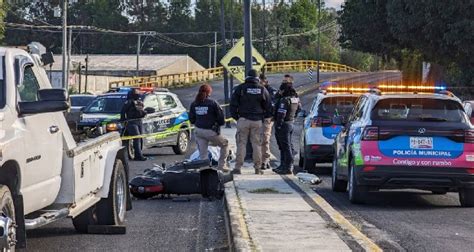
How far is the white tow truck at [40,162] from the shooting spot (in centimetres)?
734

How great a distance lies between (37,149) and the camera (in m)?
7.96

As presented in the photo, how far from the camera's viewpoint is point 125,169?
429 inches

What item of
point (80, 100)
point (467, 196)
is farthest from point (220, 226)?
point (80, 100)

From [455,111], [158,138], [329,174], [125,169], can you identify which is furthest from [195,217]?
[158,138]

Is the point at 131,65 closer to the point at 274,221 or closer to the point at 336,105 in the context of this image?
the point at 336,105

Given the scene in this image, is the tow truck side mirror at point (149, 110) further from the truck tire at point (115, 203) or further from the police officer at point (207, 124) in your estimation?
the truck tire at point (115, 203)

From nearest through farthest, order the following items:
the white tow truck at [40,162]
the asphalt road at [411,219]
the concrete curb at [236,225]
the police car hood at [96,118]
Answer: the white tow truck at [40,162], the concrete curb at [236,225], the asphalt road at [411,219], the police car hood at [96,118]

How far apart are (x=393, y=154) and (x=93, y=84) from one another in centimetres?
7165

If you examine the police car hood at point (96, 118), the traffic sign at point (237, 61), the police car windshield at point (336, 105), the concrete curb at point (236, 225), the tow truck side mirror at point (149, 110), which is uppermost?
the traffic sign at point (237, 61)

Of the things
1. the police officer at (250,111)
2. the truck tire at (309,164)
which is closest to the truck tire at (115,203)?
the police officer at (250,111)

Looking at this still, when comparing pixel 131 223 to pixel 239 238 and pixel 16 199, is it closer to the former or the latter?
pixel 239 238

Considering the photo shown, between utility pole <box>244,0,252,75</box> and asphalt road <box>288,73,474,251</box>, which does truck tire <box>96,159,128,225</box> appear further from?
utility pole <box>244,0,252,75</box>

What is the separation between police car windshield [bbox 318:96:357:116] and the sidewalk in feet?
12.9

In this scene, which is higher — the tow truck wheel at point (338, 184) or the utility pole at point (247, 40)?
the utility pole at point (247, 40)
